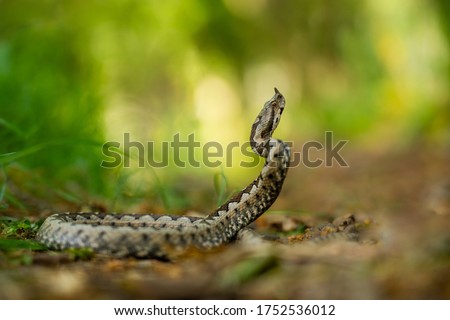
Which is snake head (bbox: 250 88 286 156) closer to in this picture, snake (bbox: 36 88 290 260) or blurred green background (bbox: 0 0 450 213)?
snake (bbox: 36 88 290 260)

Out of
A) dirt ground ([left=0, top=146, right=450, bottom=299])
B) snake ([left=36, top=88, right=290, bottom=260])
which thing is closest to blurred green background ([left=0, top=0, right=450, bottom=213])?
snake ([left=36, top=88, right=290, bottom=260])

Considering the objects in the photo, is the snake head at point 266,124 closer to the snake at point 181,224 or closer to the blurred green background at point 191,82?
the snake at point 181,224

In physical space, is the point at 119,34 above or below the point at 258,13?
below

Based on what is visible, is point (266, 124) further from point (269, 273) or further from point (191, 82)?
point (191, 82)

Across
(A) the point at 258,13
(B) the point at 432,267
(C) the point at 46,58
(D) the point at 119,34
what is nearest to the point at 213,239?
(B) the point at 432,267

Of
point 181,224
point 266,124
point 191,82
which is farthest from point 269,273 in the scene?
point 191,82
